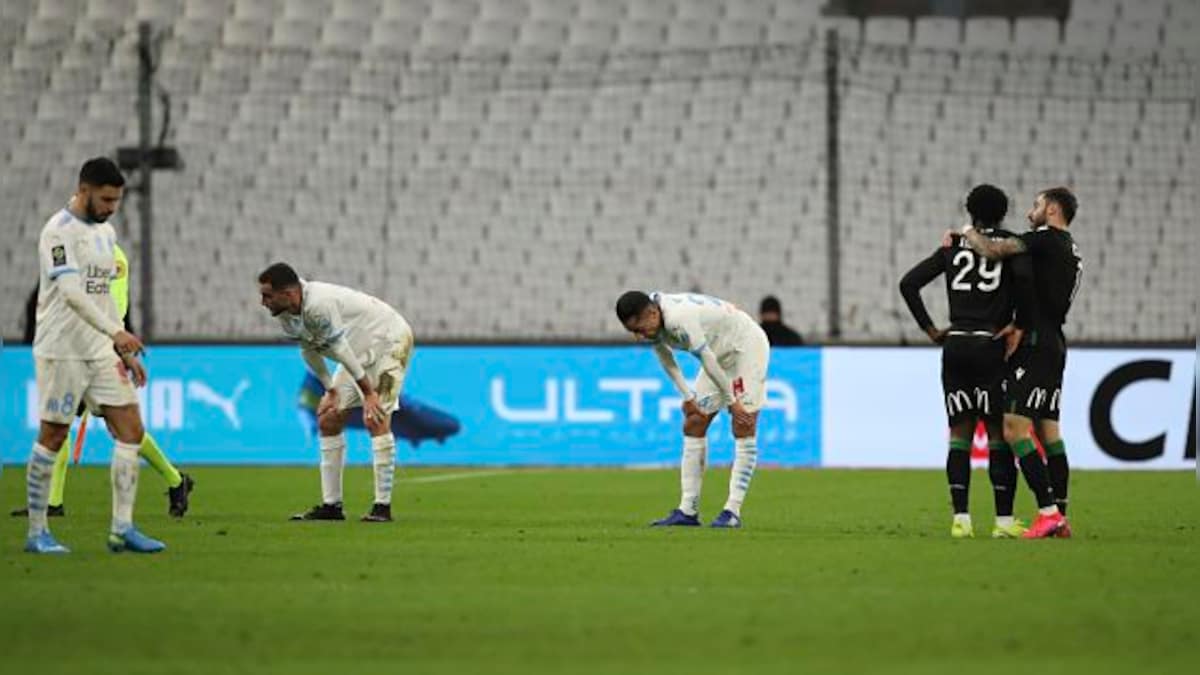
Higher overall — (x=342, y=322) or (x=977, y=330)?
(x=977, y=330)

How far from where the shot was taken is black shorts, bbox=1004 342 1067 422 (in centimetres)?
1233

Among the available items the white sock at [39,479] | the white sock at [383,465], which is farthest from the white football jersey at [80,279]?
the white sock at [383,465]

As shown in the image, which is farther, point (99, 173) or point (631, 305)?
point (631, 305)

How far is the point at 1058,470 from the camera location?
12680 millimetres

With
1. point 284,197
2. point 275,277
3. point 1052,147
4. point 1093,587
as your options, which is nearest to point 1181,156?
point 1052,147

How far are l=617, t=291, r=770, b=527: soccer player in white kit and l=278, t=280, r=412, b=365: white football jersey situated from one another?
1.80 m

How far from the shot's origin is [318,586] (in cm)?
941

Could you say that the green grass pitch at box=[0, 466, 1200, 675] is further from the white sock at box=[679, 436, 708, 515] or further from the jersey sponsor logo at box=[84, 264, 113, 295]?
the jersey sponsor logo at box=[84, 264, 113, 295]

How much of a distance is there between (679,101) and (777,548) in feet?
48.8

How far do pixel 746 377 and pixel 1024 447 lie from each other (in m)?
2.01

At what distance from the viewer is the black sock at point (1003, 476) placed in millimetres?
12500

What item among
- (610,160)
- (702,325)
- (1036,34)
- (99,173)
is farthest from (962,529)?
(1036,34)

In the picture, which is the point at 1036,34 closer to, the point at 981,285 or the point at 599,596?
the point at 981,285

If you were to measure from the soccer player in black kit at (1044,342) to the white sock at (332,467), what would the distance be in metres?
4.29
